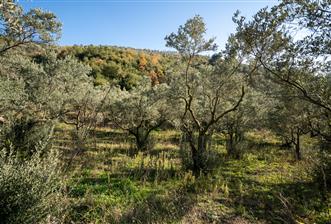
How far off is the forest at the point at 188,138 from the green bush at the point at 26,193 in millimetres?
17

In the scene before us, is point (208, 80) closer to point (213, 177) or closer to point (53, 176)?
point (213, 177)

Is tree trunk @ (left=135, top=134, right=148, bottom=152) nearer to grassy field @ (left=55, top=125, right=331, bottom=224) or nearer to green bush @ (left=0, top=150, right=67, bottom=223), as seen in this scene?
grassy field @ (left=55, top=125, right=331, bottom=224)

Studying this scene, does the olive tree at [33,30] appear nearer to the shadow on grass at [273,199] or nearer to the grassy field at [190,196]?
the grassy field at [190,196]

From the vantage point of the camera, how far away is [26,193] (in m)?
4.77

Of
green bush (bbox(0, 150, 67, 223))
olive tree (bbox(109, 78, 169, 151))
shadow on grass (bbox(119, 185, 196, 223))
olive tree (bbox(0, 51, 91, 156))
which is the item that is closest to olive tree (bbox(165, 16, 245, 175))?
shadow on grass (bbox(119, 185, 196, 223))

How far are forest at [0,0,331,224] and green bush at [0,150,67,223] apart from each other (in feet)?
0.05

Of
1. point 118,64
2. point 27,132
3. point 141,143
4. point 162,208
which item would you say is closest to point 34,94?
point 27,132

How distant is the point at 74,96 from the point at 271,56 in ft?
44.5

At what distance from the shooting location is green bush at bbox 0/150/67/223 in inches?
183

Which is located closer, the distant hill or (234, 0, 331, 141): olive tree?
(234, 0, 331, 141): olive tree

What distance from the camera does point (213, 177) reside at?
40.2 feet

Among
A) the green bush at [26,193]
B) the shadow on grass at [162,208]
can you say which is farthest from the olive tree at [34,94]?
the green bush at [26,193]

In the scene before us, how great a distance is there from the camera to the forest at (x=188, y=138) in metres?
5.97

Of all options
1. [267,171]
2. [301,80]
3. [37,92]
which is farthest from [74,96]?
[301,80]
